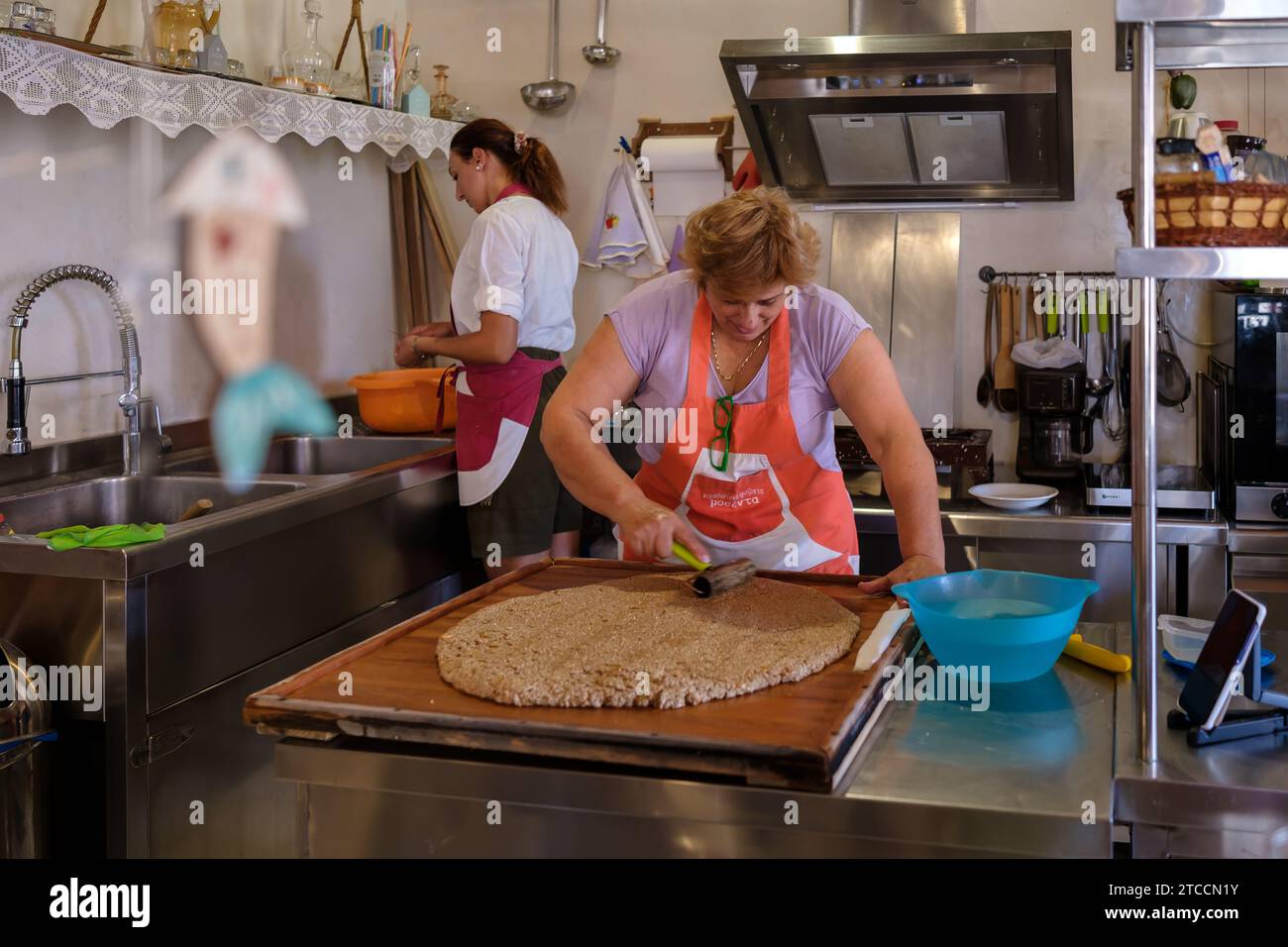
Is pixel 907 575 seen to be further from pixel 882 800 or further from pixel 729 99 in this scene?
pixel 729 99

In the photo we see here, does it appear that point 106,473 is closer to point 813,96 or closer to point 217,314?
point 217,314

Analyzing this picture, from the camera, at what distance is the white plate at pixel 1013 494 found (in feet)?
11.1

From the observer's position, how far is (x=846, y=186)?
3.74 metres

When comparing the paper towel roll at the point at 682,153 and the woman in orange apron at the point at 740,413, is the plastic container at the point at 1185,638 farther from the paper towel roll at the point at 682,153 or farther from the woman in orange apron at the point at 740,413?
the paper towel roll at the point at 682,153

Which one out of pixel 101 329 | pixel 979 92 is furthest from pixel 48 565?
pixel 979 92

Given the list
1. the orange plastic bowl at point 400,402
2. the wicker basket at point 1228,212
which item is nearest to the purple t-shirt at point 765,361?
the wicker basket at point 1228,212

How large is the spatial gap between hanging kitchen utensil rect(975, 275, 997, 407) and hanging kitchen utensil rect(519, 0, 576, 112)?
4.95 ft

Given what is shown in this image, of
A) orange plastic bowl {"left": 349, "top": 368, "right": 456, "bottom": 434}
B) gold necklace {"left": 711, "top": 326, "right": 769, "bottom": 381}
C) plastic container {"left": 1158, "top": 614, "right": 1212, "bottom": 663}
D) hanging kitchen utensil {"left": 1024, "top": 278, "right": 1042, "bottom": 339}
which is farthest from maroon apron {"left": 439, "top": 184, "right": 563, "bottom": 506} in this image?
plastic container {"left": 1158, "top": 614, "right": 1212, "bottom": 663}

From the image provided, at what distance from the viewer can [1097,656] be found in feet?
5.73

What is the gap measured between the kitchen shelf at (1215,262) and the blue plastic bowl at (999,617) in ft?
1.44

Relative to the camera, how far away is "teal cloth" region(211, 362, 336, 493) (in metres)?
3.50
